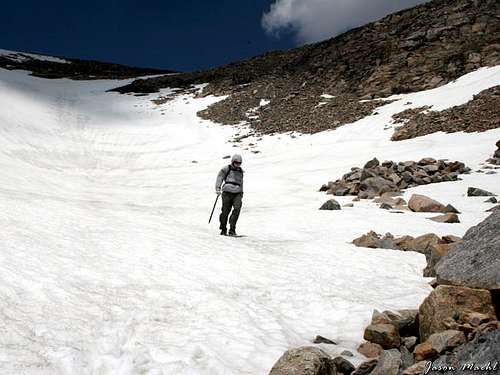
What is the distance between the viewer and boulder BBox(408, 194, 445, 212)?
47.4 feet

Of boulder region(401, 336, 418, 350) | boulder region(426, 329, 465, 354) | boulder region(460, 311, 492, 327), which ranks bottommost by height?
boulder region(401, 336, 418, 350)

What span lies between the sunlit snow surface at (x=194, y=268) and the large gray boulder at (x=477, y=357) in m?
1.62

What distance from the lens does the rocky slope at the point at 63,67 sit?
69.0 m

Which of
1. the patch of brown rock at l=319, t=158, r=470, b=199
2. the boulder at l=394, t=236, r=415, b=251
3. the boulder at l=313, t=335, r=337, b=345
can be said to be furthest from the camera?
the patch of brown rock at l=319, t=158, r=470, b=199

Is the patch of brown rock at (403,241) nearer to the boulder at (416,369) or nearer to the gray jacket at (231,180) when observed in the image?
the gray jacket at (231,180)

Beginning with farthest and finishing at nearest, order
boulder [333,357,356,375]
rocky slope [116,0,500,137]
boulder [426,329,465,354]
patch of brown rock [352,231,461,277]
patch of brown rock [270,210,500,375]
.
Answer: rocky slope [116,0,500,137], patch of brown rock [352,231,461,277], boulder [333,357,356,375], boulder [426,329,465,354], patch of brown rock [270,210,500,375]

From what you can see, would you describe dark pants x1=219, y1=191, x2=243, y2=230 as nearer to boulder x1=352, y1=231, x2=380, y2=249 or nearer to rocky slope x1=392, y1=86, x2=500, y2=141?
boulder x1=352, y1=231, x2=380, y2=249

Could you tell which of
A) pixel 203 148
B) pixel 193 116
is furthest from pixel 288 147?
pixel 193 116

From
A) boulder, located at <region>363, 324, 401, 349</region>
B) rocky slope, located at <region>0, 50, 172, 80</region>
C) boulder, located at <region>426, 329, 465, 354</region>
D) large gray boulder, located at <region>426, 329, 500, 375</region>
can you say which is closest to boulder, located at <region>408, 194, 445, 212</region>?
boulder, located at <region>363, 324, 401, 349</region>

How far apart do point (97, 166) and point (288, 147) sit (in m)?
13.9

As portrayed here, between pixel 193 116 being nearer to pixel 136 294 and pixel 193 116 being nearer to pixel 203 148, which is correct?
pixel 203 148

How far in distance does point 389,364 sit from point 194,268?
4.70 metres

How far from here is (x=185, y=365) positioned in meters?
4.57

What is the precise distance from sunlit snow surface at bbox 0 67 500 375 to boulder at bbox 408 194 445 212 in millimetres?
511
